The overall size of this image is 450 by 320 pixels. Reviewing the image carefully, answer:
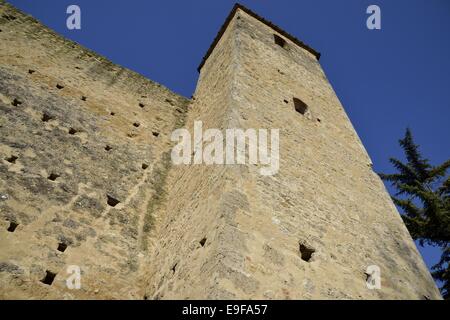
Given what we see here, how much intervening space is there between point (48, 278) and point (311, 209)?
3.65 metres

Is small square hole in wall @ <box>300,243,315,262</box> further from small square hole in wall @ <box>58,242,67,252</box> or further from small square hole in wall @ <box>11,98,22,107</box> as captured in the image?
small square hole in wall @ <box>11,98,22,107</box>

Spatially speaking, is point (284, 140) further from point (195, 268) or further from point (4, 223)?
point (4, 223)

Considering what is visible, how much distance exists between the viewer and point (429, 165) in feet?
40.8

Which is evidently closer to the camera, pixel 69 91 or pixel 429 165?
pixel 69 91

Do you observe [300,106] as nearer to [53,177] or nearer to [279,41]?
[279,41]

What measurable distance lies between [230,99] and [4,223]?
386 centimetres

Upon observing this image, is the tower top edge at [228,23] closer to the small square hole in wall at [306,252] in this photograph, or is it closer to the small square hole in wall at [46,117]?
the small square hole in wall at [46,117]


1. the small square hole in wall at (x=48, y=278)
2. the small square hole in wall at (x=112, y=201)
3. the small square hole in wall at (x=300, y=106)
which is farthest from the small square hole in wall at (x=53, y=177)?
the small square hole in wall at (x=300, y=106)

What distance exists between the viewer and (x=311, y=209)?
5734 millimetres

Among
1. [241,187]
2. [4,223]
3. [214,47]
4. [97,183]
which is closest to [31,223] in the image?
[4,223]

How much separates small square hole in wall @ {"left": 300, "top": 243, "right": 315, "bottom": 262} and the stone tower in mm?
18

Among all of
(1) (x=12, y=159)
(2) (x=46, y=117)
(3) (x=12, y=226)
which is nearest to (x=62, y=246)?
(3) (x=12, y=226)

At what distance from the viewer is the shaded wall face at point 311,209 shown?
15.2 ft

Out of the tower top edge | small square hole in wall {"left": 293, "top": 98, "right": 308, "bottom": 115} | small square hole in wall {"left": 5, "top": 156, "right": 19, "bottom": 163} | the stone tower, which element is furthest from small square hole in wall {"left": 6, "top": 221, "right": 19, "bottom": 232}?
the tower top edge
